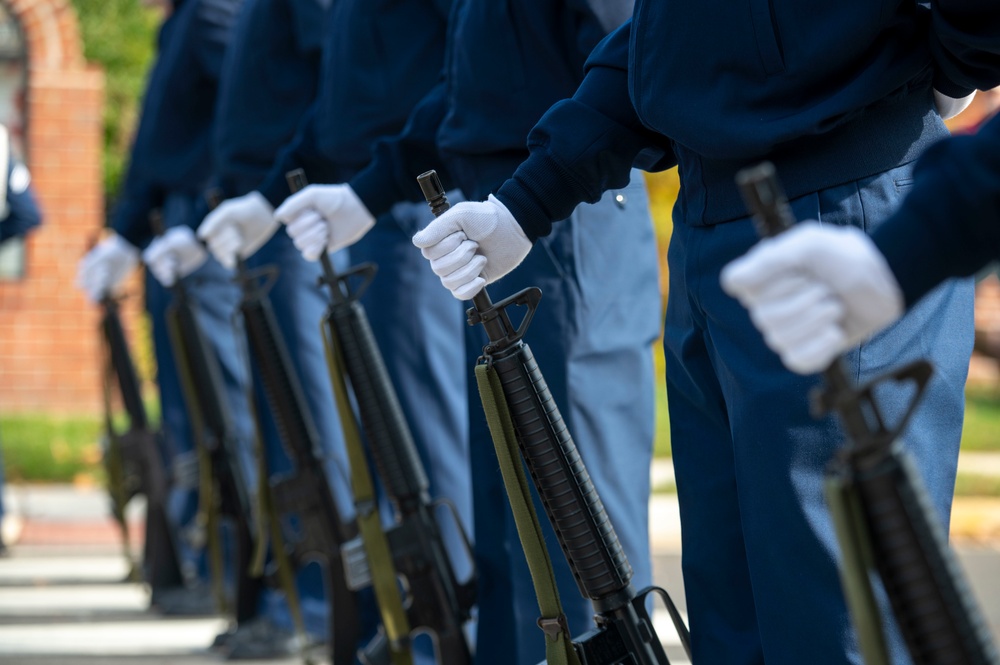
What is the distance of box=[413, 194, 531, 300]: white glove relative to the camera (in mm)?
2281

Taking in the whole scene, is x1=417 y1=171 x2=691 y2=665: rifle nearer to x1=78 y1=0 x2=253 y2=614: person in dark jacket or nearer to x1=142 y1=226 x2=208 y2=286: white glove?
x1=142 y1=226 x2=208 y2=286: white glove

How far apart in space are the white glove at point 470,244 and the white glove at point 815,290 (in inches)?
34.7

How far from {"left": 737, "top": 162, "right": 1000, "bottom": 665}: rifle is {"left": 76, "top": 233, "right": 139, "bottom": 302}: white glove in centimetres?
465

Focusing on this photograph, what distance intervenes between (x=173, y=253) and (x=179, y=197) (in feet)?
3.17

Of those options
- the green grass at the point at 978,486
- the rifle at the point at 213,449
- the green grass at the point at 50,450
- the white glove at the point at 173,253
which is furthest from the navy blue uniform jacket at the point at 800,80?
the green grass at the point at 50,450

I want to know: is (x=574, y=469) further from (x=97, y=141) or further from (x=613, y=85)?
(x=97, y=141)

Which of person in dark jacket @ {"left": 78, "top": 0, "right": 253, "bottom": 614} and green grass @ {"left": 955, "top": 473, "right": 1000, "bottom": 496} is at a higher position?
person in dark jacket @ {"left": 78, "top": 0, "right": 253, "bottom": 614}

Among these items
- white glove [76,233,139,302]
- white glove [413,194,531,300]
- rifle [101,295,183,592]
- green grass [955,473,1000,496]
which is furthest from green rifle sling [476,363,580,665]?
green grass [955,473,1000,496]

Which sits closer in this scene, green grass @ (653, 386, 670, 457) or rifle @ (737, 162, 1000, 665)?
rifle @ (737, 162, 1000, 665)

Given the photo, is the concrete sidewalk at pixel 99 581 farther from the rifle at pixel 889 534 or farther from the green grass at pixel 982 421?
the rifle at pixel 889 534

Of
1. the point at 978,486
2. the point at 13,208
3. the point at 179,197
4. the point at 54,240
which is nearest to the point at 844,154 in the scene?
the point at 179,197

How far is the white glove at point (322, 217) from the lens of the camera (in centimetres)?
332

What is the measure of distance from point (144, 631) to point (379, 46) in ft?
7.50

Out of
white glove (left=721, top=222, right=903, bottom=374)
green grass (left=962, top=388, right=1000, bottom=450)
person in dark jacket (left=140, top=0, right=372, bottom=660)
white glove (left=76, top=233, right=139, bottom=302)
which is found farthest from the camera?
green grass (left=962, top=388, right=1000, bottom=450)
